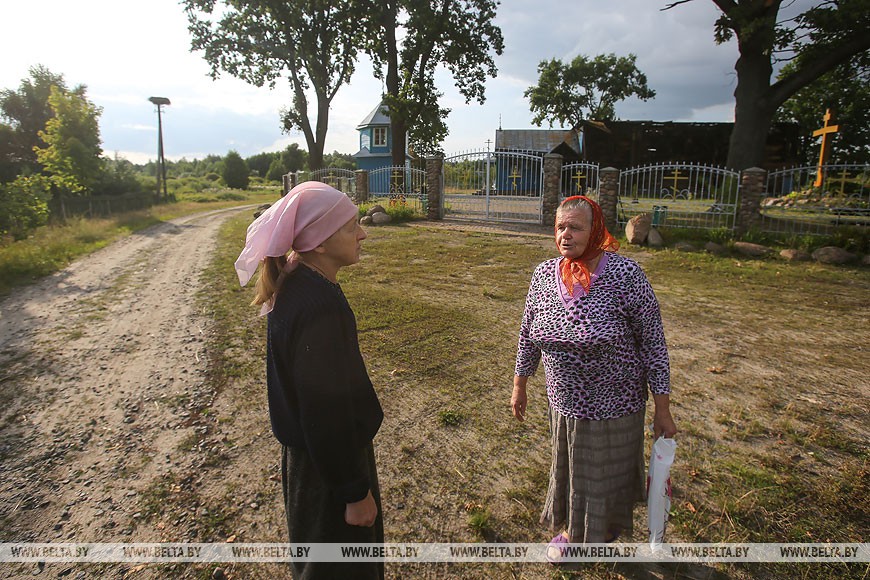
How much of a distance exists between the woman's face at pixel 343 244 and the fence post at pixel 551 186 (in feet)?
49.0

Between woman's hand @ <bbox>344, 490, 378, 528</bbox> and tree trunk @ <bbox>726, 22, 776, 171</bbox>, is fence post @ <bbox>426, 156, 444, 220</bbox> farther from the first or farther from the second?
woman's hand @ <bbox>344, 490, 378, 528</bbox>

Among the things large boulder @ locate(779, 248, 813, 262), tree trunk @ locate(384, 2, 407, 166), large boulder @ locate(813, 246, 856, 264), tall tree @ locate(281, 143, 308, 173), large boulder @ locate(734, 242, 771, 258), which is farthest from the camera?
tall tree @ locate(281, 143, 308, 173)

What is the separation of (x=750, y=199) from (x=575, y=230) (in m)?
13.2

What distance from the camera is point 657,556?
104 inches

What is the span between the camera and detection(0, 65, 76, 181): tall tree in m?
34.5

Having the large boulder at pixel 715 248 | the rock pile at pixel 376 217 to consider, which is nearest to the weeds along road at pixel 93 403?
the rock pile at pixel 376 217

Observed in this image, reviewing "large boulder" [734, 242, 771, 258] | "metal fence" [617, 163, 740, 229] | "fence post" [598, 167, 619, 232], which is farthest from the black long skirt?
"fence post" [598, 167, 619, 232]

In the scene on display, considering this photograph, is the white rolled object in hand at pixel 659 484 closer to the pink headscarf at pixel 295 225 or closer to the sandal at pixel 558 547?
the sandal at pixel 558 547

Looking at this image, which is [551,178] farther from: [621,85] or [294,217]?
[621,85]

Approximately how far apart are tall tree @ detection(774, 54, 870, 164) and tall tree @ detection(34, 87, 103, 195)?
119 ft

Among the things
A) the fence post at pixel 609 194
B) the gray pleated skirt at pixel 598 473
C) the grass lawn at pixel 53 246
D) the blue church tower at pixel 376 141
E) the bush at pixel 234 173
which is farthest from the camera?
the bush at pixel 234 173

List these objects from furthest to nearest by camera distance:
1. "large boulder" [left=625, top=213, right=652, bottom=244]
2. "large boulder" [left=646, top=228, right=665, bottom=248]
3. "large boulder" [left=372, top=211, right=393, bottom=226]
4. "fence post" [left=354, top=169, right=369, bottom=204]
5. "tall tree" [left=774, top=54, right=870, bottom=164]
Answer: "tall tree" [left=774, top=54, right=870, bottom=164] → "fence post" [left=354, top=169, right=369, bottom=204] → "large boulder" [left=372, top=211, right=393, bottom=226] → "large boulder" [left=625, top=213, right=652, bottom=244] → "large boulder" [left=646, top=228, right=665, bottom=248]

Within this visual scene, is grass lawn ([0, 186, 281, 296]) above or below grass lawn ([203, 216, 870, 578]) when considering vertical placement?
above

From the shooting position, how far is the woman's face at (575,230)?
226 centimetres
